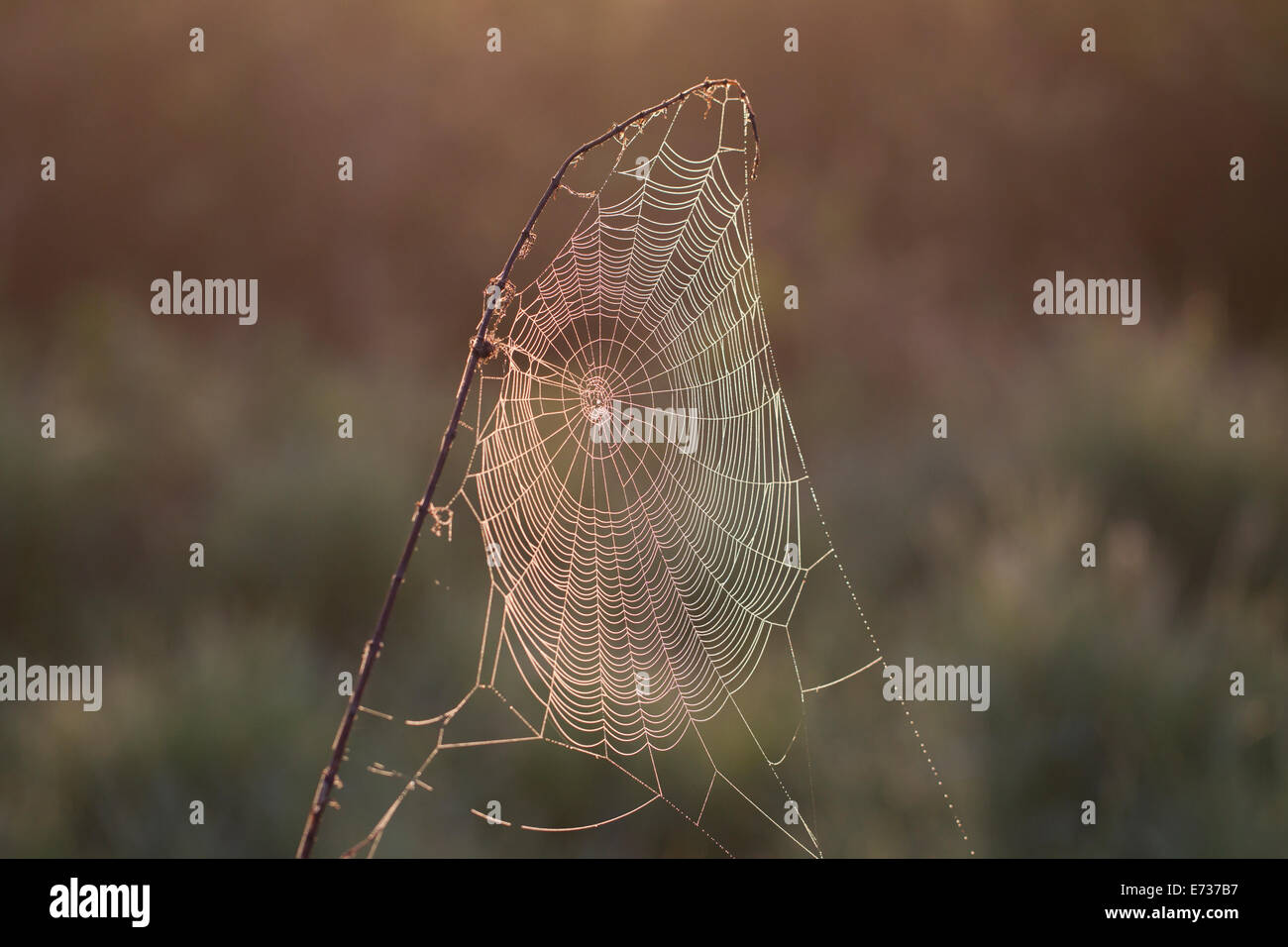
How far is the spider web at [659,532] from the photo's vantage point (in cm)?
272

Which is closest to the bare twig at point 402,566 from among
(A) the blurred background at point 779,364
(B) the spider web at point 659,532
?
(B) the spider web at point 659,532

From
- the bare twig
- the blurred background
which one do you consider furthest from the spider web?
the blurred background

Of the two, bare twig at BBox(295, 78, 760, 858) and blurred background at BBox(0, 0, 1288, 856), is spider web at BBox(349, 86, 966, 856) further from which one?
blurred background at BBox(0, 0, 1288, 856)

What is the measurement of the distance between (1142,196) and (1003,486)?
388 inches

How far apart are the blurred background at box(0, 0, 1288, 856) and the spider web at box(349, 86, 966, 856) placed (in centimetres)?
39

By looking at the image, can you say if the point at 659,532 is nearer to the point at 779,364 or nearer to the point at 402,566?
the point at 402,566

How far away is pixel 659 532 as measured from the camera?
454 centimetres

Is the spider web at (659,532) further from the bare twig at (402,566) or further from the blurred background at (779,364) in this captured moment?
the blurred background at (779,364)

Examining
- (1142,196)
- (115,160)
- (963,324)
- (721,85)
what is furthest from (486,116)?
(721,85)

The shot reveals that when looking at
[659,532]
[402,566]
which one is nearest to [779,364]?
[659,532]

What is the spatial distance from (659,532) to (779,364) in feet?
25.8

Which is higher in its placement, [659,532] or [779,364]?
[779,364]

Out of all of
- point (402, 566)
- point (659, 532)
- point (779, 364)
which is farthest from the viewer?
point (779, 364)

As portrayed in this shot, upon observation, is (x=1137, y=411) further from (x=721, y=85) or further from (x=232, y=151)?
(x=232, y=151)
